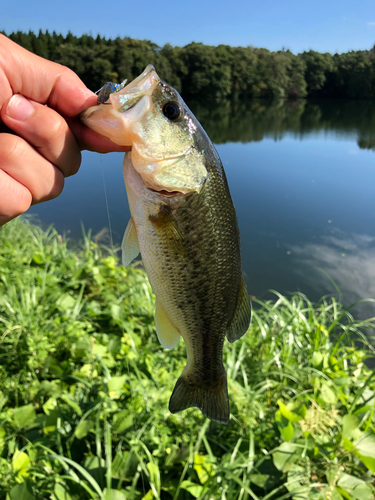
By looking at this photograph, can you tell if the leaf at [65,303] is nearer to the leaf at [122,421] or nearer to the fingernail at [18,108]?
the leaf at [122,421]

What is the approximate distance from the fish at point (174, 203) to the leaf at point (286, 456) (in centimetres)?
121

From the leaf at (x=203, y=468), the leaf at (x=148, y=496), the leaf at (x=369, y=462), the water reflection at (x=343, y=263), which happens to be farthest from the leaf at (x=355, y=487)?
the water reflection at (x=343, y=263)

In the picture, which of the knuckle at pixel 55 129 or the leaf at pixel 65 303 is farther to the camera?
the leaf at pixel 65 303

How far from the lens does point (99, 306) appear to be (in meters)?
3.87

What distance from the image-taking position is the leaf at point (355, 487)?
7.16ft

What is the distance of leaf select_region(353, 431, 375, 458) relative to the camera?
2358mm

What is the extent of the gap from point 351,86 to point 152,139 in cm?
7369

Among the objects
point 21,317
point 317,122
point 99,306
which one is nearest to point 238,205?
point 99,306

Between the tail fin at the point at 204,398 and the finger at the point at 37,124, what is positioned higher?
the finger at the point at 37,124

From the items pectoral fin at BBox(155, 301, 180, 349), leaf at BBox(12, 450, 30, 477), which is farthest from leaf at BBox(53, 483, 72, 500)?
pectoral fin at BBox(155, 301, 180, 349)

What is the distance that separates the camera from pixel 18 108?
1435 millimetres

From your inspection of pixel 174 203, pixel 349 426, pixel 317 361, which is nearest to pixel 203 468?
pixel 349 426

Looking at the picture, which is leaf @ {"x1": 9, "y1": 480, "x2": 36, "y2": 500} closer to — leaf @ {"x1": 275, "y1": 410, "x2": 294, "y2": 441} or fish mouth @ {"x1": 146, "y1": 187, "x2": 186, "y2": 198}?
leaf @ {"x1": 275, "y1": 410, "x2": 294, "y2": 441}

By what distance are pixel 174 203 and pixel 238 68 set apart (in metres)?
57.8
